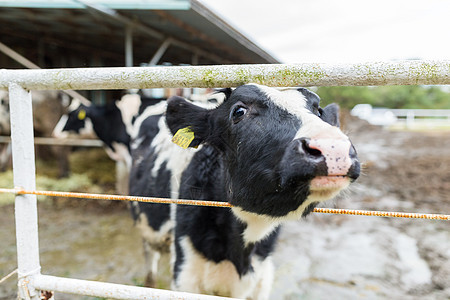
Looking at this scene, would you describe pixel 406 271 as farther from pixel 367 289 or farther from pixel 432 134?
pixel 432 134

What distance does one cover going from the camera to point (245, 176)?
1.50 m

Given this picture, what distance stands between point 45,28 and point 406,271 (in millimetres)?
8392

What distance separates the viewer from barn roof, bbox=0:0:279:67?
5.09 metres

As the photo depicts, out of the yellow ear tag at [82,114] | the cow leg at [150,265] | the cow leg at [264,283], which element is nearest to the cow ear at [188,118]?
the cow leg at [264,283]

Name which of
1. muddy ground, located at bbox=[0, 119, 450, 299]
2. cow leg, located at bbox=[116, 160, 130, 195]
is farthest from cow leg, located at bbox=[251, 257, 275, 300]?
cow leg, located at bbox=[116, 160, 130, 195]

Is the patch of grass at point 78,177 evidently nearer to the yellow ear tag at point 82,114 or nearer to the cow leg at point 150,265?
the yellow ear tag at point 82,114

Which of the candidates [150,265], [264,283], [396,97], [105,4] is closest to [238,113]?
[264,283]

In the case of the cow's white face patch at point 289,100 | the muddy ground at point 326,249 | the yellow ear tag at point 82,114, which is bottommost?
the muddy ground at point 326,249

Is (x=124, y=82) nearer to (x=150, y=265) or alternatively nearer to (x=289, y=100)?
(x=289, y=100)

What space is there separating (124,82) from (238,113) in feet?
1.72

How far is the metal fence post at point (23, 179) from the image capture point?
1.31 m

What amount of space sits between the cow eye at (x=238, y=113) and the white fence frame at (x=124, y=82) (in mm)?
289

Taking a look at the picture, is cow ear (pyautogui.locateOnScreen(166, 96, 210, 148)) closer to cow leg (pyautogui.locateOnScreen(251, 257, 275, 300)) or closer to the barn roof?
Answer: cow leg (pyautogui.locateOnScreen(251, 257, 275, 300))

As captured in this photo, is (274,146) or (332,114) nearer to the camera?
(274,146)
